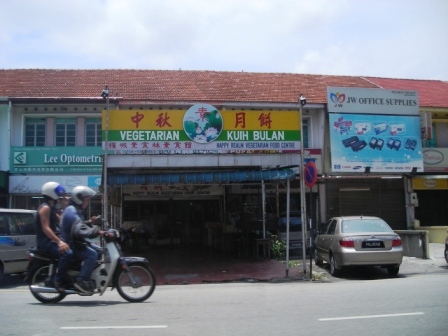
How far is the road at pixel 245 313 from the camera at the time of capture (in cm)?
579

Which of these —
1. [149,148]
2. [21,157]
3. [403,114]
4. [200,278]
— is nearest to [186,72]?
[21,157]

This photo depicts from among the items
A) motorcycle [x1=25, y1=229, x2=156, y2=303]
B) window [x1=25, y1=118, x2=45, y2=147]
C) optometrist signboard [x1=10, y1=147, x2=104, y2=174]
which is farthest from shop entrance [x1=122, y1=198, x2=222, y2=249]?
motorcycle [x1=25, y1=229, x2=156, y2=303]

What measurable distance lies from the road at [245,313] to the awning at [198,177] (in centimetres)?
344

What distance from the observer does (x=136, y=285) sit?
24.7 ft

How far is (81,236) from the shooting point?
7.14 m

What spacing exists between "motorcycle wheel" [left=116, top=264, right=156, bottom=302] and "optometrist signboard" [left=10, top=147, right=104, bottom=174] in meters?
11.1

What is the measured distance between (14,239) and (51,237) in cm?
415

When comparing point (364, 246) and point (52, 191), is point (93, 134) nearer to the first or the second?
point (52, 191)

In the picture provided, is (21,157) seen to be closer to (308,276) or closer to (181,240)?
(181,240)

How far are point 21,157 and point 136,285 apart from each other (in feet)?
41.1

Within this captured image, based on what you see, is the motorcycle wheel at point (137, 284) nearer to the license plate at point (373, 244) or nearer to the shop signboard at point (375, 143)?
the license plate at point (373, 244)

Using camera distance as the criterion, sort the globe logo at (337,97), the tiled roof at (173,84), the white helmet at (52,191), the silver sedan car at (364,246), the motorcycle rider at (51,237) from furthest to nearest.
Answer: the globe logo at (337,97) → the tiled roof at (173,84) → the silver sedan car at (364,246) → the white helmet at (52,191) → the motorcycle rider at (51,237)

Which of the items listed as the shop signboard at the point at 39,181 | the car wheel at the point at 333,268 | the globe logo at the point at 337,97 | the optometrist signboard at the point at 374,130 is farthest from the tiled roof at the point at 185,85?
the car wheel at the point at 333,268

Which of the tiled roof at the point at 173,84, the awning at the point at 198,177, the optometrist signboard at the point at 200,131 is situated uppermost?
the tiled roof at the point at 173,84
